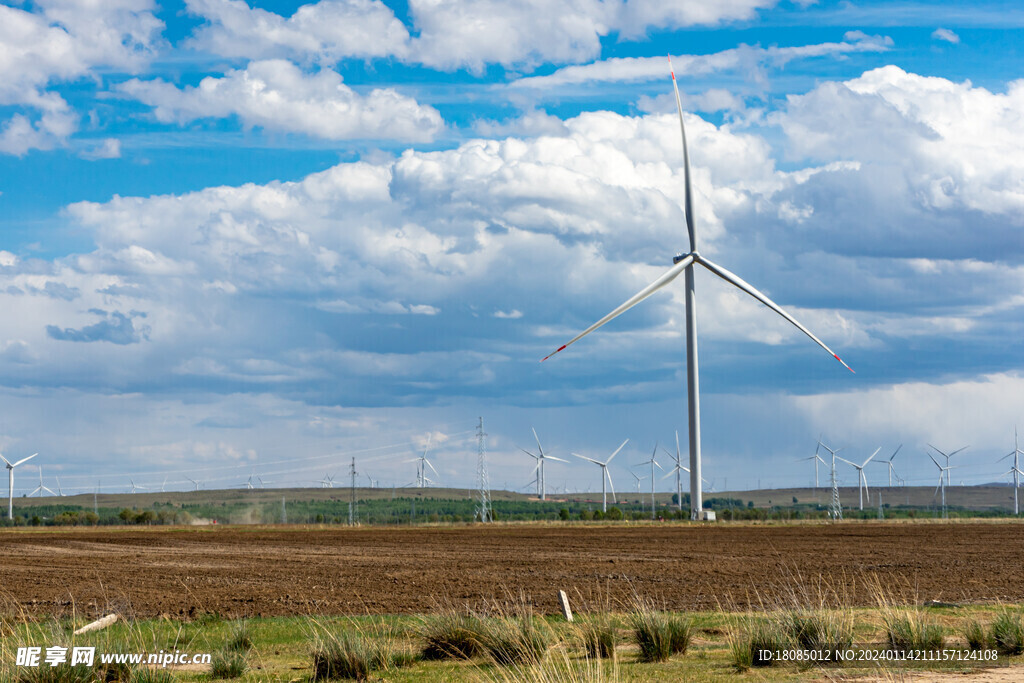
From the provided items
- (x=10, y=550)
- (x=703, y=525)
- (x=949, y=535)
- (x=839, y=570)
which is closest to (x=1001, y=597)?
(x=839, y=570)

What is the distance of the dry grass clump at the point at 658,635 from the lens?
20000 millimetres

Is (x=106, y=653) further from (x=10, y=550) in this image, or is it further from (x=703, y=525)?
(x=703, y=525)

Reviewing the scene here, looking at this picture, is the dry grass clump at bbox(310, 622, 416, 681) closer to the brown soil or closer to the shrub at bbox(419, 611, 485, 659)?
the shrub at bbox(419, 611, 485, 659)

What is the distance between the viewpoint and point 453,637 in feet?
68.1

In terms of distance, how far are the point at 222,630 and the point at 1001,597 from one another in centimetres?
2309

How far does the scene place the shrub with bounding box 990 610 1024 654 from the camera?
19078mm

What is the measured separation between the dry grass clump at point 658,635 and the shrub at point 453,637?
3.20 metres

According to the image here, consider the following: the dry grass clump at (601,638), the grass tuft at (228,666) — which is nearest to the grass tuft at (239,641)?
the grass tuft at (228,666)

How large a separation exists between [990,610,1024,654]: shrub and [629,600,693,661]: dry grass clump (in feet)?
19.2

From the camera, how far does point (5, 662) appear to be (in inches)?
647

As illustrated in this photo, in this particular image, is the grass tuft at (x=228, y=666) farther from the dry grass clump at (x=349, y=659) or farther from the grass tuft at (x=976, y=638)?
the grass tuft at (x=976, y=638)

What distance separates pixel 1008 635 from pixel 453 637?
1070cm

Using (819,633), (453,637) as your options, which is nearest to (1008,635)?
(819,633)

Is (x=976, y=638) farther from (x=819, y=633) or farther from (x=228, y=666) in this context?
(x=228, y=666)
